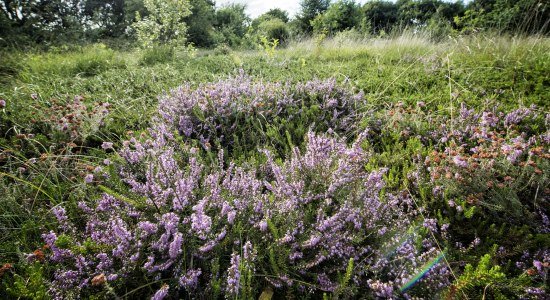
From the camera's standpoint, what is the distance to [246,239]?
1549 mm

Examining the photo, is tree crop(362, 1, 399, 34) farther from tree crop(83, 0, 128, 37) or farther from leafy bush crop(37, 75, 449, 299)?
leafy bush crop(37, 75, 449, 299)

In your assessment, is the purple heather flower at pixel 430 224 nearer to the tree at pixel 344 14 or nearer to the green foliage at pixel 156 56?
the green foliage at pixel 156 56

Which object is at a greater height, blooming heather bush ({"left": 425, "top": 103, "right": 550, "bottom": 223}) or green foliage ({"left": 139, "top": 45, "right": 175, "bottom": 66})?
green foliage ({"left": 139, "top": 45, "right": 175, "bottom": 66})

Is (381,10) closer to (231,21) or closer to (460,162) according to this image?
(231,21)

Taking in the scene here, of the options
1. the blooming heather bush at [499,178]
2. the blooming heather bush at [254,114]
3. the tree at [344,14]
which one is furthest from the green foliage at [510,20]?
the tree at [344,14]

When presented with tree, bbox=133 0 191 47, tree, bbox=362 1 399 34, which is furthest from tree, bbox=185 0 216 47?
tree, bbox=133 0 191 47

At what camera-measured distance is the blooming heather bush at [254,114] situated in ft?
8.68

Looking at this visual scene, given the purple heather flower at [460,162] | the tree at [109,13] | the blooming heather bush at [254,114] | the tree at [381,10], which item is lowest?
the purple heather flower at [460,162]

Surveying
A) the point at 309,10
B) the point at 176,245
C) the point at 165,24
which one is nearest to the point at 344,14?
the point at 309,10

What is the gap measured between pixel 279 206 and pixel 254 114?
4.93 feet

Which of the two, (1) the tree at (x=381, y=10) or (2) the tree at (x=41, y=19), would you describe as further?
(1) the tree at (x=381, y=10)

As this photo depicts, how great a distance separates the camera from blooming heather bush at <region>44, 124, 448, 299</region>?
132 cm

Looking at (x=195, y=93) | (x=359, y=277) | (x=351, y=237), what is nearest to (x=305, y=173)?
(x=351, y=237)

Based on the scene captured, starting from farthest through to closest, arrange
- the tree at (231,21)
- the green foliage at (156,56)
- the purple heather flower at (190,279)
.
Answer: the tree at (231,21) < the green foliage at (156,56) < the purple heather flower at (190,279)
